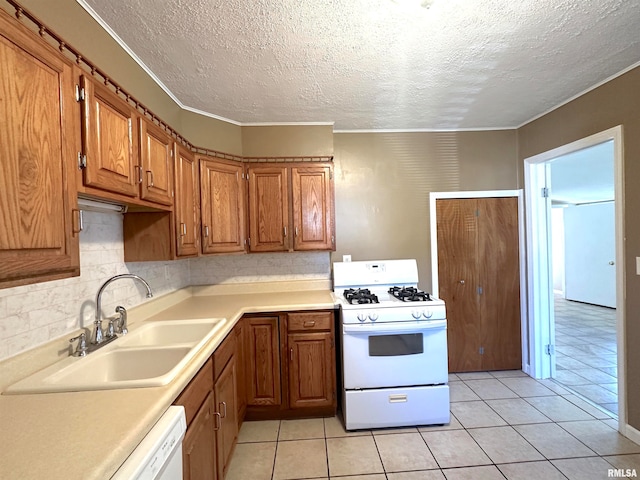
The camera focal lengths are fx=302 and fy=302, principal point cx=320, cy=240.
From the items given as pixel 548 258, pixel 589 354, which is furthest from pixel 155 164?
pixel 589 354

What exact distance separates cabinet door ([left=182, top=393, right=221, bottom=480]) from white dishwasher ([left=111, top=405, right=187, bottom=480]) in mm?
162

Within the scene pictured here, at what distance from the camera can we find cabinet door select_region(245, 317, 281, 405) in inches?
91.6

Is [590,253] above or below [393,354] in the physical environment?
above

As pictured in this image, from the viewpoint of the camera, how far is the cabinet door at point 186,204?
1.95 m

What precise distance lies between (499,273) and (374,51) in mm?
2455

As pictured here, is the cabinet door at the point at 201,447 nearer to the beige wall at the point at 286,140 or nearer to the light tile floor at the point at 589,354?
the beige wall at the point at 286,140

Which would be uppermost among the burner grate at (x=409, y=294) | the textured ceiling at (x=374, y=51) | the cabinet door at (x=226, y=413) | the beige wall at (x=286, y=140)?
the textured ceiling at (x=374, y=51)

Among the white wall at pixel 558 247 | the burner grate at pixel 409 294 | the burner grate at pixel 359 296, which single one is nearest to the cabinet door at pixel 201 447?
the burner grate at pixel 359 296

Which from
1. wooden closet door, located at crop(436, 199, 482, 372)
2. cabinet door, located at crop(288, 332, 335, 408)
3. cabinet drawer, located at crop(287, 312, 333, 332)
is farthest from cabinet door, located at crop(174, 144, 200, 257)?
wooden closet door, located at crop(436, 199, 482, 372)

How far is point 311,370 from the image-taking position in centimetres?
235

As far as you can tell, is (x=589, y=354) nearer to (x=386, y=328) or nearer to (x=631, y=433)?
(x=631, y=433)

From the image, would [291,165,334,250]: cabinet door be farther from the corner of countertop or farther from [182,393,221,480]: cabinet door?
[182,393,221,480]: cabinet door

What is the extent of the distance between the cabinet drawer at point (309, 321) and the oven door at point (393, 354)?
18 centimetres

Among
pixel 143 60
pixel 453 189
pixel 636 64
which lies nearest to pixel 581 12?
pixel 636 64
